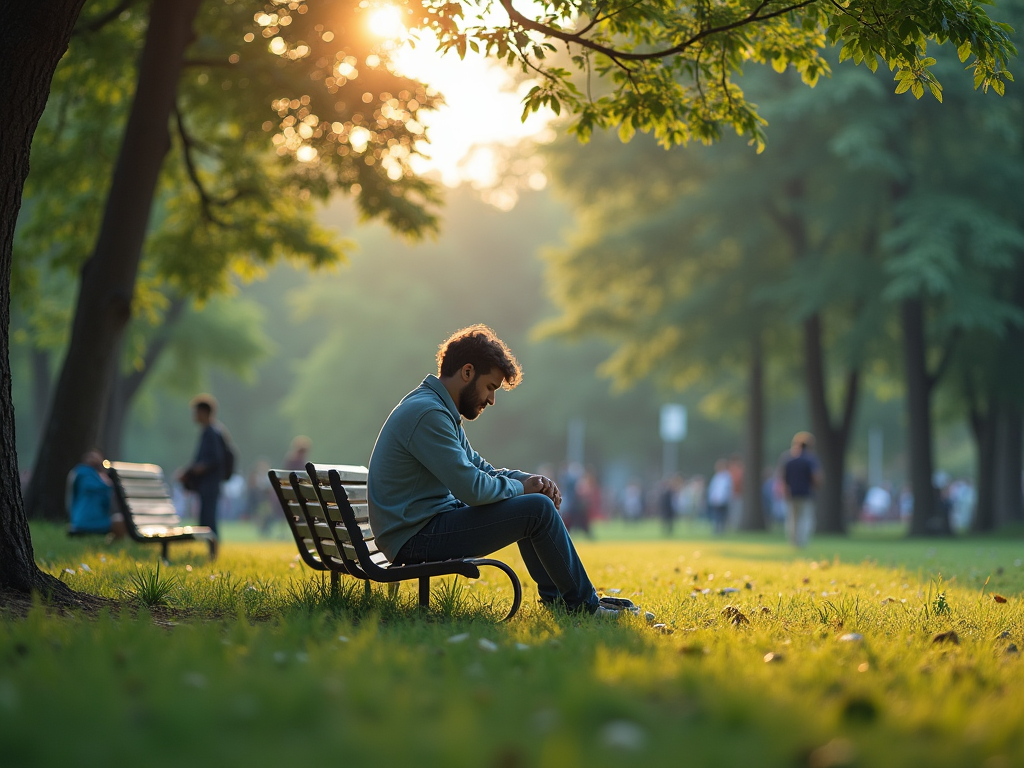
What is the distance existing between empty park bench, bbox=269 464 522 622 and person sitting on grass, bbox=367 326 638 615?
138 mm

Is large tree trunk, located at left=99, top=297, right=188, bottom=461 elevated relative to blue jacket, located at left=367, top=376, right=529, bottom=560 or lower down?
elevated

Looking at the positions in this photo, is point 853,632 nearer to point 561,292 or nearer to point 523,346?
point 561,292

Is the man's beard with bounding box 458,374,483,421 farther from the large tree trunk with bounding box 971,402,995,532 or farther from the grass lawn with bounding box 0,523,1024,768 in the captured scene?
the large tree trunk with bounding box 971,402,995,532

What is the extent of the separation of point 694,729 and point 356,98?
36.9 feet

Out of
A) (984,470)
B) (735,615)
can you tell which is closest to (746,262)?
(984,470)

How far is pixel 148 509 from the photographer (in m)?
9.96

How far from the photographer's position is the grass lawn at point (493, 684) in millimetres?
2660

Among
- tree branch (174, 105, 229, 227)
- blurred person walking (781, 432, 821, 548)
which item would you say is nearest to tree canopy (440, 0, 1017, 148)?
tree branch (174, 105, 229, 227)

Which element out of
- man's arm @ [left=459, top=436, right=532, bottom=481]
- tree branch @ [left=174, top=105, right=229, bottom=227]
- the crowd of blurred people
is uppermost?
tree branch @ [left=174, top=105, right=229, bottom=227]

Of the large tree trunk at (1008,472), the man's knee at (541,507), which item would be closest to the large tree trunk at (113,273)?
the man's knee at (541,507)

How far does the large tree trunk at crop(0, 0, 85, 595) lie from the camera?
553 cm

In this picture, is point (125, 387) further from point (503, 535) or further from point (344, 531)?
point (503, 535)

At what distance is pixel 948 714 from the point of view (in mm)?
3139

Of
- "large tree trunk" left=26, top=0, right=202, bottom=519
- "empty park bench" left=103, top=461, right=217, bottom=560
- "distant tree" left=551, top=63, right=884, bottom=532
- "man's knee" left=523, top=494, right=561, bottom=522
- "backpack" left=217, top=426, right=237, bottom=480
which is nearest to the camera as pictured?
"man's knee" left=523, top=494, right=561, bottom=522
